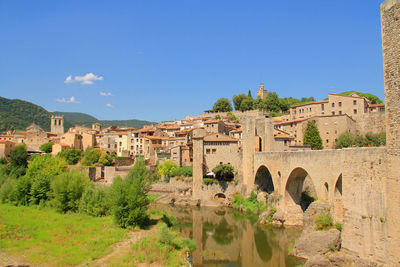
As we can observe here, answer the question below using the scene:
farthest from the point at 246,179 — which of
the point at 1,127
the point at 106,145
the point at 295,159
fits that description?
the point at 1,127

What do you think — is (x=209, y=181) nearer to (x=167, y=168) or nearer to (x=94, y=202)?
(x=167, y=168)

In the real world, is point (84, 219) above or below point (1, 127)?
below

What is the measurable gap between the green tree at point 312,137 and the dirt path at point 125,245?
92.5ft

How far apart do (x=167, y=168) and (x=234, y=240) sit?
75.8 feet

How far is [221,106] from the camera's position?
8669cm

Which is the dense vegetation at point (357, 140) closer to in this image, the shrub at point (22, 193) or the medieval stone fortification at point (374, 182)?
the medieval stone fortification at point (374, 182)

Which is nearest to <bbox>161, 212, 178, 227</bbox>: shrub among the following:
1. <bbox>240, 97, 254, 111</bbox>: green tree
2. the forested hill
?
<bbox>240, 97, 254, 111</bbox>: green tree

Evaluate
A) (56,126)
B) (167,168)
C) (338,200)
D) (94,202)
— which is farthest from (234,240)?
(56,126)

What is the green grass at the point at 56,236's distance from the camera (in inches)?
693

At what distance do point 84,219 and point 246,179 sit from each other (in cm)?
1855

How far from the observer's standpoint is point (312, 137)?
1724 inches

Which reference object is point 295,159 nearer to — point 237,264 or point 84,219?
point 237,264

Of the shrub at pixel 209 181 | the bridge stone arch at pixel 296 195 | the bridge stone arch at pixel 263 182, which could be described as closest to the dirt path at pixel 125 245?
the bridge stone arch at pixel 296 195

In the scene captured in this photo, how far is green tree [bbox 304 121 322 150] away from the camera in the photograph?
143ft
